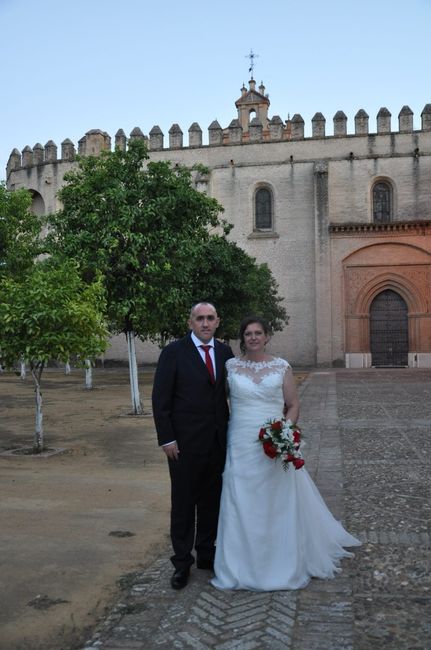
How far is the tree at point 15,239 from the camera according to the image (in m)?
17.0

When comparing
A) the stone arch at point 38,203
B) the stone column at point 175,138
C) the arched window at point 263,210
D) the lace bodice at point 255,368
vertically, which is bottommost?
the lace bodice at point 255,368

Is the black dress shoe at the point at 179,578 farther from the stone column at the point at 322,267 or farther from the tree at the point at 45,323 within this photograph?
the stone column at the point at 322,267

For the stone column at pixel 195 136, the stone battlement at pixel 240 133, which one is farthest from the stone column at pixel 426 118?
the stone column at pixel 195 136

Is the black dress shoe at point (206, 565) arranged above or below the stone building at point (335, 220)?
below

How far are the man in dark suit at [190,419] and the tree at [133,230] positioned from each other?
9431 mm

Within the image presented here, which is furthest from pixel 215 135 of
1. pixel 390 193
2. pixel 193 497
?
pixel 193 497

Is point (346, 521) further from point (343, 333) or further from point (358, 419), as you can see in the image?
point (343, 333)

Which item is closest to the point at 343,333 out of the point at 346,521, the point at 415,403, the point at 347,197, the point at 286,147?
the point at 347,197

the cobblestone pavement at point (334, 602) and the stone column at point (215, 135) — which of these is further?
the stone column at point (215, 135)

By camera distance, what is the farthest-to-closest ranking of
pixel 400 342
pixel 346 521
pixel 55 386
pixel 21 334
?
1. pixel 400 342
2. pixel 55 386
3. pixel 21 334
4. pixel 346 521

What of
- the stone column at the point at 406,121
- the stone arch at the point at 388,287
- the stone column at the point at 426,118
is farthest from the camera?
the stone column at the point at 406,121

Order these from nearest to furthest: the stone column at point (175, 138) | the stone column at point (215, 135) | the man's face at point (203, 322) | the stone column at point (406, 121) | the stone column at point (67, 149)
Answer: the man's face at point (203, 322) < the stone column at point (406, 121) < the stone column at point (215, 135) < the stone column at point (175, 138) < the stone column at point (67, 149)

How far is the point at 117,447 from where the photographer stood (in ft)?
34.3

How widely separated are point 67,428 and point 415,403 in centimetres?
786
